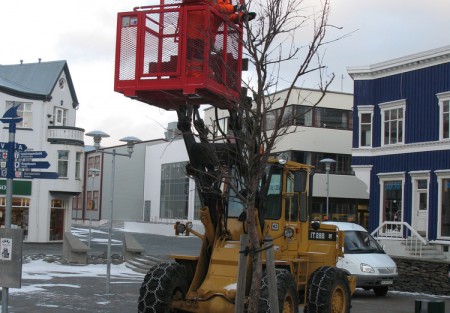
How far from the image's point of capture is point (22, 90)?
42.4 meters

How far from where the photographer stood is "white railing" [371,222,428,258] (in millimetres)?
28703

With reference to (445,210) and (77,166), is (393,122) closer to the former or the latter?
(445,210)

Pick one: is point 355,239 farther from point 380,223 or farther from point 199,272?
point 380,223

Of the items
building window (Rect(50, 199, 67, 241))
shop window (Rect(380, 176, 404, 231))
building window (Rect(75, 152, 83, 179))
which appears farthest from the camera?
building window (Rect(75, 152, 83, 179))

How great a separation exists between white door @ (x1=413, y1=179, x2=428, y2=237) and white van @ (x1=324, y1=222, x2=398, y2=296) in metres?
10.7

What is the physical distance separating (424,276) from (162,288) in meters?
→ 13.9

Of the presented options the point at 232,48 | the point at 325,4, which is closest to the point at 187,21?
the point at 232,48

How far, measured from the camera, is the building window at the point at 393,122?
31656mm

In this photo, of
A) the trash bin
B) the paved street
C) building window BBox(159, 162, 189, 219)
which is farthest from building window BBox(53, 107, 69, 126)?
the trash bin

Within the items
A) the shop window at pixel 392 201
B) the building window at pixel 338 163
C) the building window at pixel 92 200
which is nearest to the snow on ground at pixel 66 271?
the shop window at pixel 392 201

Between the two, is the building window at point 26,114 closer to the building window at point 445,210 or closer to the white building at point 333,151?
the white building at point 333,151

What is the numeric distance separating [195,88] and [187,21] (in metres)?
0.94

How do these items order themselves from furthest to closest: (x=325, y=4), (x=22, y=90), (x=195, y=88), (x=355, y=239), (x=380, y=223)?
1. (x=22, y=90)
2. (x=380, y=223)
3. (x=355, y=239)
4. (x=195, y=88)
5. (x=325, y=4)

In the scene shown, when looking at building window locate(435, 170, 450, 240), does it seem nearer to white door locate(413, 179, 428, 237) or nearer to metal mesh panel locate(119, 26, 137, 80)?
white door locate(413, 179, 428, 237)
